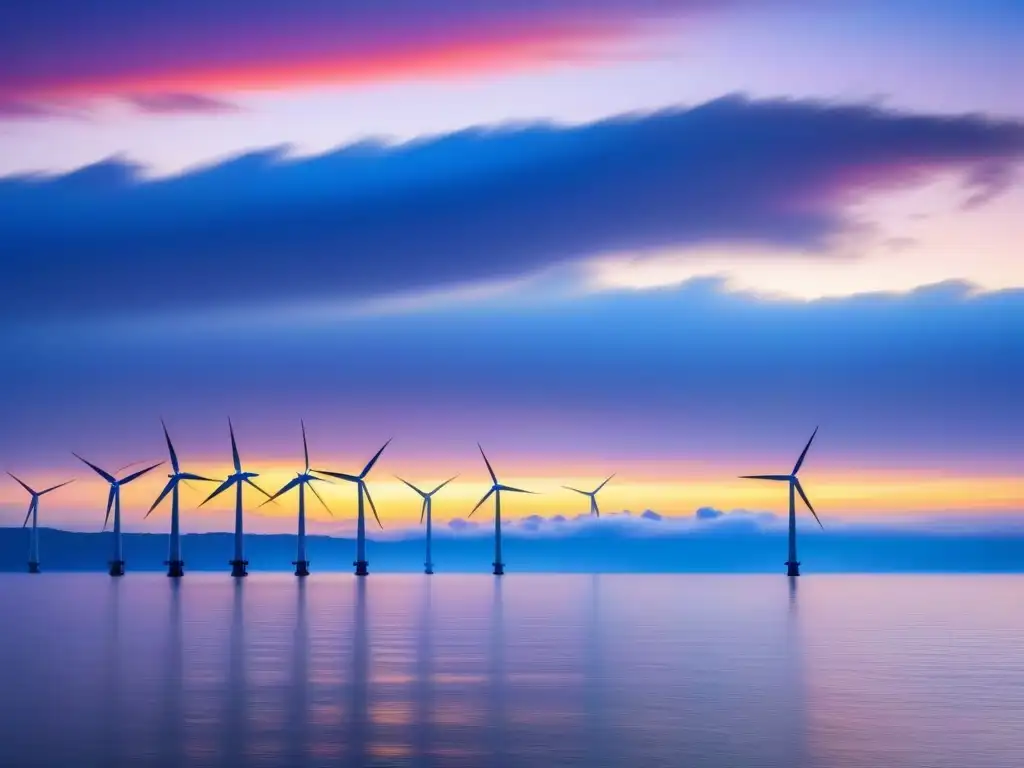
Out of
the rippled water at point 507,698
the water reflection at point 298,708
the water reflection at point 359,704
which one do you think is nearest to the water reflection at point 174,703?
the rippled water at point 507,698

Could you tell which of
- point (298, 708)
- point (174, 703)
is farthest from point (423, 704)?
point (174, 703)

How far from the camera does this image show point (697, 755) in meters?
58.2

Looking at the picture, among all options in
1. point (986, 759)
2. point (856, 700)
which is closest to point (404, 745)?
point (986, 759)

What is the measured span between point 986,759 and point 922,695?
77.0 feet

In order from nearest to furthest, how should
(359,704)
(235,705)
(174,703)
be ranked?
1. (235,705)
2. (359,704)
3. (174,703)

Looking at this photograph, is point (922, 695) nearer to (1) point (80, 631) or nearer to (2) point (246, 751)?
(2) point (246, 751)

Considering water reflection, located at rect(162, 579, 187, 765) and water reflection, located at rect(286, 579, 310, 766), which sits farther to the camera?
water reflection, located at rect(162, 579, 187, 765)

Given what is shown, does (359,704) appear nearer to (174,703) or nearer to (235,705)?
(235,705)

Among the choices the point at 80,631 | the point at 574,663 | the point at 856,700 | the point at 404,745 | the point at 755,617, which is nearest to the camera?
the point at 404,745

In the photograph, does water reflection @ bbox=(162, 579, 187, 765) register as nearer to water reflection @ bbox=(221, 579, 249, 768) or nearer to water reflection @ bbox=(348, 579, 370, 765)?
water reflection @ bbox=(221, 579, 249, 768)

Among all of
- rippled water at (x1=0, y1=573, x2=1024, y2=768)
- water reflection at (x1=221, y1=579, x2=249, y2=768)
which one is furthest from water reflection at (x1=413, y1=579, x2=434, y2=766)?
water reflection at (x1=221, y1=579, x2=249, y2=768)

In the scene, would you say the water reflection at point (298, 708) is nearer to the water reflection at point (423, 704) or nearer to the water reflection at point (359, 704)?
the water reflection at point (359, 704)

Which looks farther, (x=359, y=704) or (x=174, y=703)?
(x=174, y=703)

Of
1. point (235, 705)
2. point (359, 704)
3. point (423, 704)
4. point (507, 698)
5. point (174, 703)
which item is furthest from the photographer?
point (507, 698)
